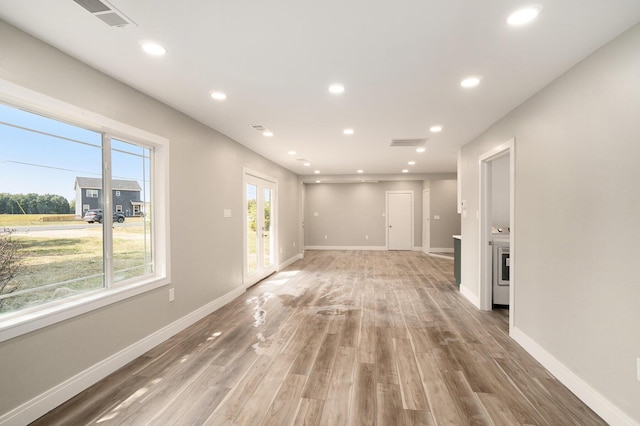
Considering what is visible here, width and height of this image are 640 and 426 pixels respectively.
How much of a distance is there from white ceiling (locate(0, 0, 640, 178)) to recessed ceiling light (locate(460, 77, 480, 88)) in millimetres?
60

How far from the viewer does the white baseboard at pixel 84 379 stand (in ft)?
5.97

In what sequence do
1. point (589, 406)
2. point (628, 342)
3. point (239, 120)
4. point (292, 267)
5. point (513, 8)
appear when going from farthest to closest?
1. point (292, 267)
2. point (239, 120)
3. point (589, 406)
4. point (628, 342)
5. point (513, 8)

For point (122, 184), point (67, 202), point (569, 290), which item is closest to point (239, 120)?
point (122, 184)

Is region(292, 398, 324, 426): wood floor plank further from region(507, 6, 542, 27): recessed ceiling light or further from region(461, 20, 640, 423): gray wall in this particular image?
region(507, 6, 542, 27): recessed ceiling light

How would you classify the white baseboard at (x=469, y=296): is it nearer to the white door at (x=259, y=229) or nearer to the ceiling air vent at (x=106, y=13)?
the white door at (x=259, y=229)

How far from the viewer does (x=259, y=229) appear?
5.86 m

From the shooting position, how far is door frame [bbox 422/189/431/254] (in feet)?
31.6

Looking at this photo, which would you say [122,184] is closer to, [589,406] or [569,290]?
Result: [569,290]

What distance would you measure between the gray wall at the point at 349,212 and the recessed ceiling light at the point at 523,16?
8585 mm

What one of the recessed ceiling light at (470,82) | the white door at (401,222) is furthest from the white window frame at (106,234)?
the white door at (401,222)

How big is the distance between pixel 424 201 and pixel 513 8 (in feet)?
28.7

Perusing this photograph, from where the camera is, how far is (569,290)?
229cm

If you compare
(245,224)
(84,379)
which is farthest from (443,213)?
(84,379)

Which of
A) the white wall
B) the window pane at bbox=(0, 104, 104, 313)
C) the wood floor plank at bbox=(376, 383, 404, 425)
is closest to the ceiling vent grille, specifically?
the white wall
